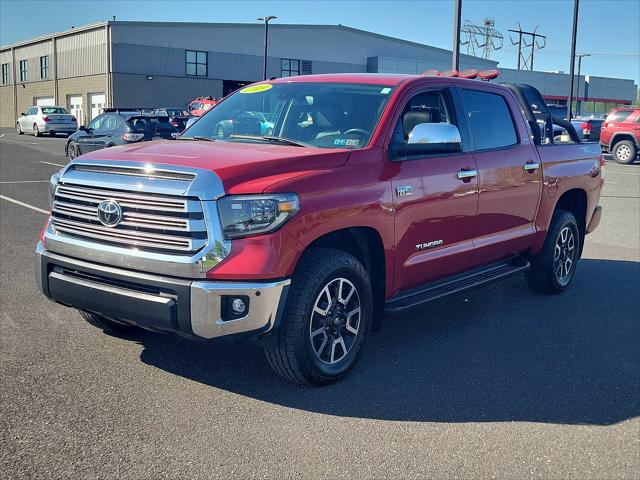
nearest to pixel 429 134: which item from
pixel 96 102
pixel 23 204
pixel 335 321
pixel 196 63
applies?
pixel 335 321

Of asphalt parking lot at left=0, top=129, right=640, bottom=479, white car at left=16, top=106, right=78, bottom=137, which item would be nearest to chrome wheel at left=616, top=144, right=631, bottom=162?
asphalt parking lot at left=0, top=129, right=640, bottom=479

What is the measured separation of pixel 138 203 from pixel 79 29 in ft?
168

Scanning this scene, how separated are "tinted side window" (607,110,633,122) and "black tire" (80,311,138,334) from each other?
22791 mm

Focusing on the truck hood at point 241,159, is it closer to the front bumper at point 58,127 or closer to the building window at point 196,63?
the front bumper at point 58,127

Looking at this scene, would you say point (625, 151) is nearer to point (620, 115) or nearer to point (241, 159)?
point (620, 115)

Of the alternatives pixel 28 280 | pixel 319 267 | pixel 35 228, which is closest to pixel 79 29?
pixel 35 228

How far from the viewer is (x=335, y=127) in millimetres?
4945

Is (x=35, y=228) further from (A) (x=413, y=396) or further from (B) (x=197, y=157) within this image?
(A) (x=413, y=396)

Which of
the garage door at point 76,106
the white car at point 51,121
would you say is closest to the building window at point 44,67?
the garage door at point 76,106

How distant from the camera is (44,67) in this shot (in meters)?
58.2

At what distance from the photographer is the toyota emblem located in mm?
4043

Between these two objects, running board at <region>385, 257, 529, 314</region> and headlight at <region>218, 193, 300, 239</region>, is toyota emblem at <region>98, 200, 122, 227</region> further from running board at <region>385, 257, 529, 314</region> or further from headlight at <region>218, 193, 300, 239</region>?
running board at <region>385, 257, 529, 314</region>

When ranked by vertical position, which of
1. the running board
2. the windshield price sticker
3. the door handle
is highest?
the windshield price sticker

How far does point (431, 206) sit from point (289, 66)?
52.5m
